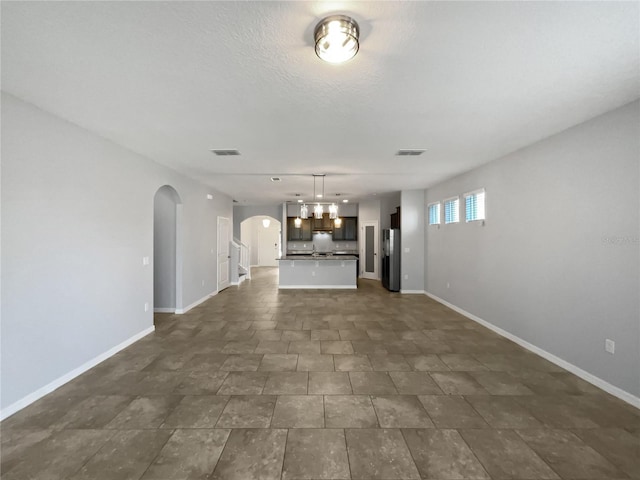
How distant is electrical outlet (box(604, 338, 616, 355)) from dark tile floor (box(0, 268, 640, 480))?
420mm

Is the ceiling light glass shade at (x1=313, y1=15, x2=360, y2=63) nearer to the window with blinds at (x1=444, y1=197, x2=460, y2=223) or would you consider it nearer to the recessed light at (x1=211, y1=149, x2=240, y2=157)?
the recessed light at (x1=211, y1=149, x2=240, y2=157)

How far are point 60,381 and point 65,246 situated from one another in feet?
4.48

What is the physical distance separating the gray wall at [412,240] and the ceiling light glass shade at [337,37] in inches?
234

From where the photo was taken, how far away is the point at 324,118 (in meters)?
2.79

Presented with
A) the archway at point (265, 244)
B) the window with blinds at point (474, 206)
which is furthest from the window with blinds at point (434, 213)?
the archway at point (265, 244)

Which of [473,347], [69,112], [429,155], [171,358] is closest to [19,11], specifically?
[69,112]

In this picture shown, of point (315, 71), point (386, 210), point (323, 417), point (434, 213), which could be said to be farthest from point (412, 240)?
point (315, 71)

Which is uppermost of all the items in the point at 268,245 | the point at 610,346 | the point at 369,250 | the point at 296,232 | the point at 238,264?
the point at 296,232

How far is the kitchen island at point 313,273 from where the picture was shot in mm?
7941

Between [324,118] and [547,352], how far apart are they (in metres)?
3.86

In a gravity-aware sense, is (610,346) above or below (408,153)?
below

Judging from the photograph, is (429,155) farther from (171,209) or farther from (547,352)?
(171,209)

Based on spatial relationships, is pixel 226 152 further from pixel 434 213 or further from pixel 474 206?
pixel 434 213

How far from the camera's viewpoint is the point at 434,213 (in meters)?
6.64
